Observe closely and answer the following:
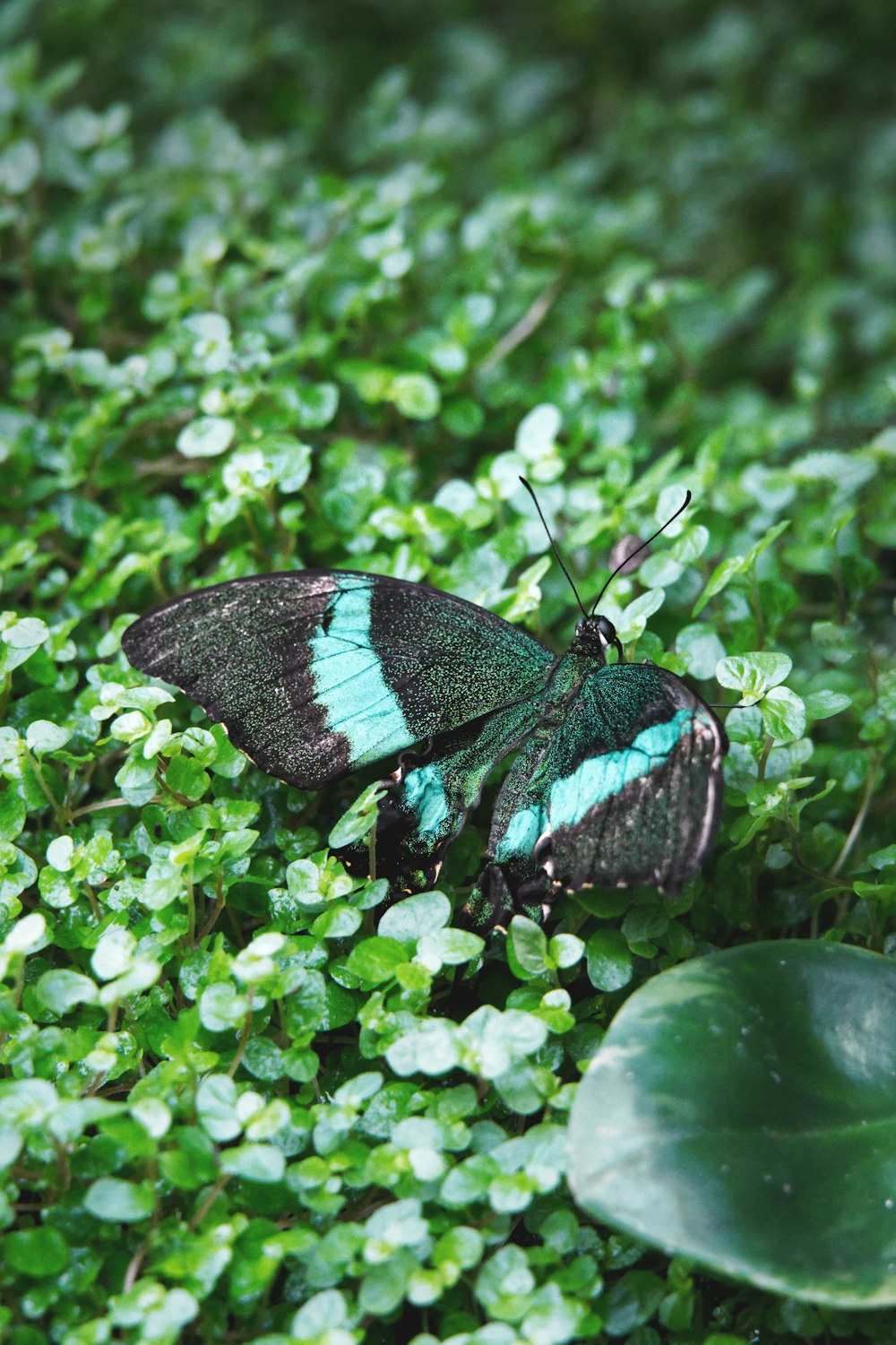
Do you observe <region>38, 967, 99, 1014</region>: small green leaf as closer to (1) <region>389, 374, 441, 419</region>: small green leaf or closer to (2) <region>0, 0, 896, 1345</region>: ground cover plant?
(2) <region>0, 0, 896, 1345</region>: ground cover plant

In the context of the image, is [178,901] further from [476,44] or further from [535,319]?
[476,44]

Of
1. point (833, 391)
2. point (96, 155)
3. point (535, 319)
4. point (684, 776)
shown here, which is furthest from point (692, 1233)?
point (96, 155)

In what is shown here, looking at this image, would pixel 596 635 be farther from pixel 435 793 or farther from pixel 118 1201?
pixel 118 1201

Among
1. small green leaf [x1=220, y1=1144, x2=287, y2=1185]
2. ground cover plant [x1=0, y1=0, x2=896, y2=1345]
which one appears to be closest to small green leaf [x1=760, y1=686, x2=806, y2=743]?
ground cover plant [x1=0, y1=0, x2=896, y2=1345]

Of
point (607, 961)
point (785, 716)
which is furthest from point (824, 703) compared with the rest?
point (607, 961)

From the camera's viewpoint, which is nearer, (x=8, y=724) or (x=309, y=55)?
(x=8, y=724)

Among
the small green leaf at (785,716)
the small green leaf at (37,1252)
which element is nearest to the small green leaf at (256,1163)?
the small green leaf at (37,1252)
